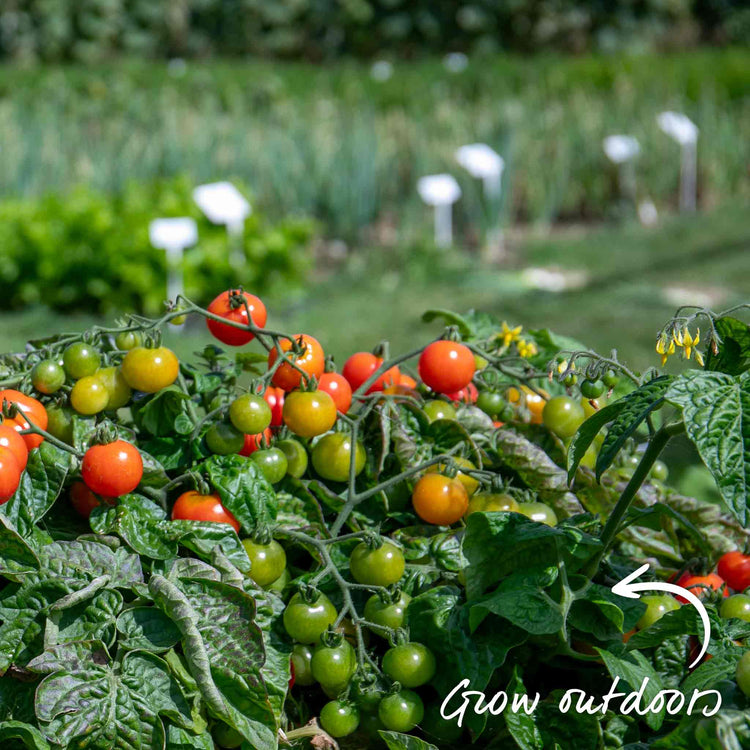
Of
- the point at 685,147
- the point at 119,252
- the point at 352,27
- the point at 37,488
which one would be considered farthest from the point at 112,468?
the point at 352,27

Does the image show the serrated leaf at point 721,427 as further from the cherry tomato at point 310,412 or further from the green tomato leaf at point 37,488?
the green tomato leaf at point 37,488

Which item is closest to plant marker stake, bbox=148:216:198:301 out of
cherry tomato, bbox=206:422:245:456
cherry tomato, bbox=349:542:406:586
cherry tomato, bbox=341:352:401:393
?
cherry tomato, bbox=341:352:401:393

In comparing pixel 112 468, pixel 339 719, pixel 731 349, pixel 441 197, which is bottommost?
pixel 441 197

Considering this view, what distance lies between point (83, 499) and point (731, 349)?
68 centimetres

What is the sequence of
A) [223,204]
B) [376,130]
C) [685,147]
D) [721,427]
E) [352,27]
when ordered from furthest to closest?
[352,27], [685,147], [376,130], [223,204], [721,427]

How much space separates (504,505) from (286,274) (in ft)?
13.3

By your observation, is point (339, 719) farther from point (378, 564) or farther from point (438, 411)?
point (438, 411)

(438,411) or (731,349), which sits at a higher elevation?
(731,349)

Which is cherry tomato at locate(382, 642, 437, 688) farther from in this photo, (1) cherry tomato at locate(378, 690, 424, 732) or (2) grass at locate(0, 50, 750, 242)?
(2) grass at locate(0, 50, 750, 242)

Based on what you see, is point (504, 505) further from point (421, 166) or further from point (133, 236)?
point (421, 166)

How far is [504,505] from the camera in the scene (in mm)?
1063

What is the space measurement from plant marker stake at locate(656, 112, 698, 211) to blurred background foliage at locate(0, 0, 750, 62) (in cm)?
714

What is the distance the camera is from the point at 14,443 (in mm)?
964

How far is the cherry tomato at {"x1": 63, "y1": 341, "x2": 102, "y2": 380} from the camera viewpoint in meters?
1.08
